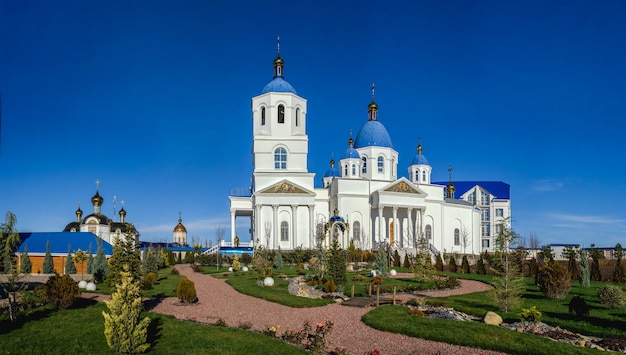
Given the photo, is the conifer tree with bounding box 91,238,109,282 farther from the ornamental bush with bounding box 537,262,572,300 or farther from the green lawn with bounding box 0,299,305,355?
the ornamental bush with bounding box 537,262,572,300

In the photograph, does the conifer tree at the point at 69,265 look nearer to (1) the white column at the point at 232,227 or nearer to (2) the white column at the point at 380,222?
(1) the white column at the point at 232,227

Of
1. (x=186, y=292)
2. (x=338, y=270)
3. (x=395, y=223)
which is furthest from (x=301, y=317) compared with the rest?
(x=395, y=223)

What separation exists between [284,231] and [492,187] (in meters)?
36.5

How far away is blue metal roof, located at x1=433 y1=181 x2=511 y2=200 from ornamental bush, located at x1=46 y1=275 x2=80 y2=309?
202 ft

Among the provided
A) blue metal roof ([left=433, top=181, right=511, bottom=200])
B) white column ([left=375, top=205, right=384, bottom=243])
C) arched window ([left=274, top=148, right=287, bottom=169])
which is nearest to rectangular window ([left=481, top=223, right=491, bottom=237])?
blue metal roof ([left=433, top=181, right=511, bottom=200])

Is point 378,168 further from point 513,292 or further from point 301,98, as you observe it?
point 513,292

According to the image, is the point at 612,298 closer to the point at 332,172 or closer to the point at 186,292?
the point at 186,292

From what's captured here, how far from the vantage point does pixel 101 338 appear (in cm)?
1292

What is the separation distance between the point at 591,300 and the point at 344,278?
10.5 m

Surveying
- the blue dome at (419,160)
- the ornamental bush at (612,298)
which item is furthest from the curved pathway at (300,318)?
the blue dome at (419,160)

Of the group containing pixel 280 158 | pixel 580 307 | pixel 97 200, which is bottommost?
pixel 580 307

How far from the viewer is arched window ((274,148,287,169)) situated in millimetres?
52156

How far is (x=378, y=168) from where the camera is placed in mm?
57625

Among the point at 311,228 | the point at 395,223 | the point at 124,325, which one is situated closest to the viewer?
the point at 124,325
